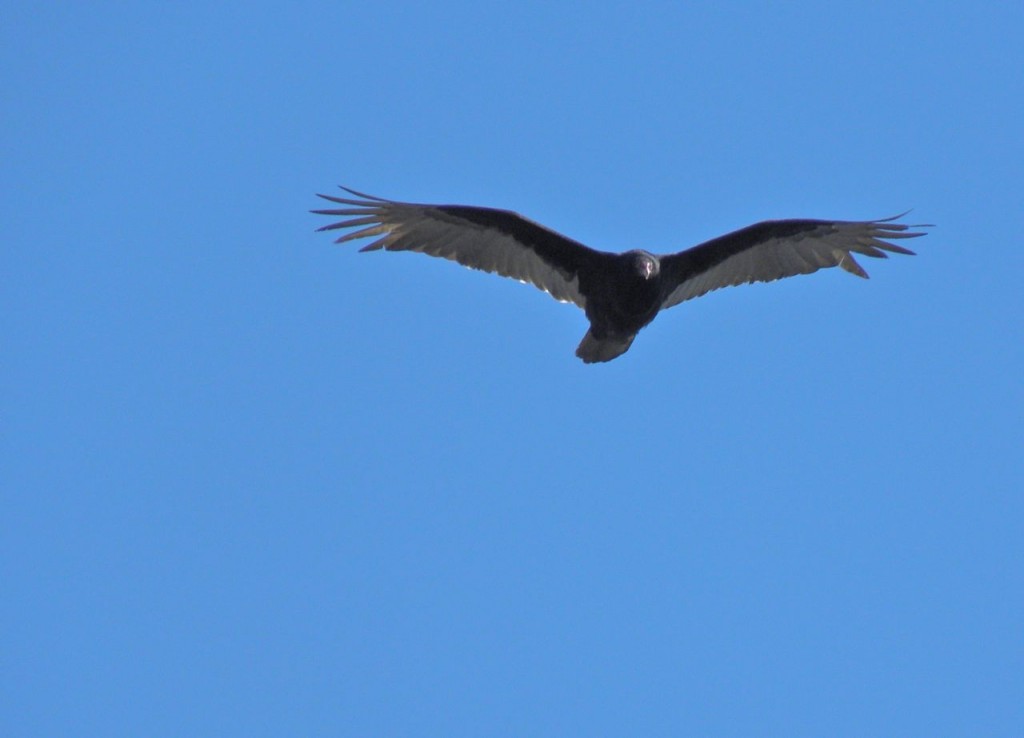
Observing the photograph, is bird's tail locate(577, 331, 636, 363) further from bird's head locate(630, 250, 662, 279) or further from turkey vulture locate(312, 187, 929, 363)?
bird's head locate(630, 250, 662, 279)

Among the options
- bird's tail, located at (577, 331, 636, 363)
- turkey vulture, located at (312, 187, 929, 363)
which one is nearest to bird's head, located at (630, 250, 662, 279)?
turkey vulture, located at (312, 187, 929, 363)

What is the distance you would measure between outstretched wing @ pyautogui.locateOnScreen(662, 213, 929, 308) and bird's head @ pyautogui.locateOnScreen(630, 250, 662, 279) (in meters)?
0.63

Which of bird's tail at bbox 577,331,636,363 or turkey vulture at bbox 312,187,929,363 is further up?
turkey vulture at bbox 312,187,929,363

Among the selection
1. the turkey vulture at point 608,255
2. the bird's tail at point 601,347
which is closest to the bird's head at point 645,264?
the turkey vulture at point 608,255

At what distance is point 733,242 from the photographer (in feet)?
43.1

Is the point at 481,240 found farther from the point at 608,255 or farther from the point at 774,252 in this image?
the point at 774,252

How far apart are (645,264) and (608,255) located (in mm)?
632

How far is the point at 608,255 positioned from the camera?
41.8 ft

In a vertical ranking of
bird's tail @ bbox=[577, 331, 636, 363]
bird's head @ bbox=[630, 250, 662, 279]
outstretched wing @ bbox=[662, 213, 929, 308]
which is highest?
outstretched wing @ bbox=[662, 213, 929, 308]

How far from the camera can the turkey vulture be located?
12.5m

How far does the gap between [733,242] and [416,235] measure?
125 inches

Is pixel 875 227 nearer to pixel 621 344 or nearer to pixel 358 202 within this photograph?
pixel 621 344

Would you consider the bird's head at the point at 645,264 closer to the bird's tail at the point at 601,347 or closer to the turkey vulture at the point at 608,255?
the turkey vulture at the point at 608,255

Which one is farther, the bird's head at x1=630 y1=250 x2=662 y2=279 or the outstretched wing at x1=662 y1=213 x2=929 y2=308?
the outstretched wing at x1=662 y1=213 x2=929 y2=308
